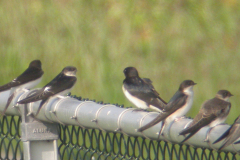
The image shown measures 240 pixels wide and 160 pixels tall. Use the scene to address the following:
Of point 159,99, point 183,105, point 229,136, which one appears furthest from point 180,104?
point 229,136

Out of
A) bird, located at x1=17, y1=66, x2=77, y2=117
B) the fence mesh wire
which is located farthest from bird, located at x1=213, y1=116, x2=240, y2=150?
bird, located at x1=17, y1=66, x2=77, y2=117

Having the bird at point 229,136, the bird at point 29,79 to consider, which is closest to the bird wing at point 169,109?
the bird at point 229,136

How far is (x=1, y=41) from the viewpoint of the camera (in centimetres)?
635

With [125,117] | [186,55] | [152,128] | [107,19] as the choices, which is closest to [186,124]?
[152,128]

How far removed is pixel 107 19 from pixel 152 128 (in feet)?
14.3

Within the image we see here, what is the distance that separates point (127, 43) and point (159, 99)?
104 inches

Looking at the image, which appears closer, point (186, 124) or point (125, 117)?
point (186, 124)

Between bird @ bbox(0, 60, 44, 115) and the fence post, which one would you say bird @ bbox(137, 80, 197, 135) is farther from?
bird @ bbox(0, 60, 44, 115)

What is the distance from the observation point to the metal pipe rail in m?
1.48

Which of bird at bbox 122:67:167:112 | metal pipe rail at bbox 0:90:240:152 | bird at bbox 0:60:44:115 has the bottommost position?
metal pipe rail at bbox 0:90:240:152

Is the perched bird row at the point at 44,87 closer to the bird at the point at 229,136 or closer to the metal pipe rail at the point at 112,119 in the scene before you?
the metal pipe rail at the point at 112,119

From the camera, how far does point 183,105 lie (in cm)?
247

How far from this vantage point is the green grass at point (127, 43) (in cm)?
525

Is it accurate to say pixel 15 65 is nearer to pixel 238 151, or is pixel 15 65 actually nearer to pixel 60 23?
pixel 60 23
